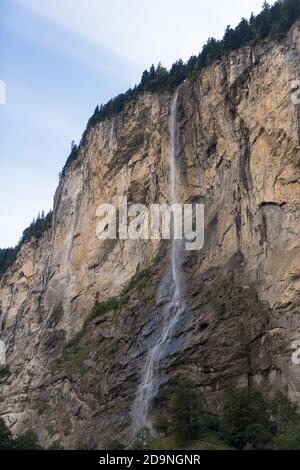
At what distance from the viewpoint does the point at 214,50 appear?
57906 mm

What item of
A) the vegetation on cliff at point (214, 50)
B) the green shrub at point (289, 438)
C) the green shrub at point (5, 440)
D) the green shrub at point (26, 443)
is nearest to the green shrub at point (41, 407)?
the green shrub at point (5, 440)

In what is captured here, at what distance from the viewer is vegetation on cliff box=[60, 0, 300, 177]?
54000 millimetres

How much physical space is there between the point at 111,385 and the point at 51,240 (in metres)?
29.4

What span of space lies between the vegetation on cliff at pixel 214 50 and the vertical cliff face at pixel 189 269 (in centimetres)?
120

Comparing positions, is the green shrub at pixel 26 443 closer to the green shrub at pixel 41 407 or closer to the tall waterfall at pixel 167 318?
the tall waterfall at pixel 167 318

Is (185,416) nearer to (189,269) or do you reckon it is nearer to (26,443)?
(26,443)

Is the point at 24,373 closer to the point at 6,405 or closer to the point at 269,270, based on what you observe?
the point at 6,405

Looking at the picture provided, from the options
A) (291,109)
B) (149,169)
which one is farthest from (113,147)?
(291,109)

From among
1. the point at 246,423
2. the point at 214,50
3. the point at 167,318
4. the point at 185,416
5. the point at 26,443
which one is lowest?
the point at 26,443

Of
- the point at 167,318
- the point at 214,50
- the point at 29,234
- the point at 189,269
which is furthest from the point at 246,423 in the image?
the point at 29,234

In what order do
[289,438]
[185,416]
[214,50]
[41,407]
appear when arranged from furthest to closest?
[214,50] → [41,407] → [185,416] → [289,438]

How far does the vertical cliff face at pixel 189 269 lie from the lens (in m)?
43.2

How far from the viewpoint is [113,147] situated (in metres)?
65.5

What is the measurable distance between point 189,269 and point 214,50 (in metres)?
18.7
